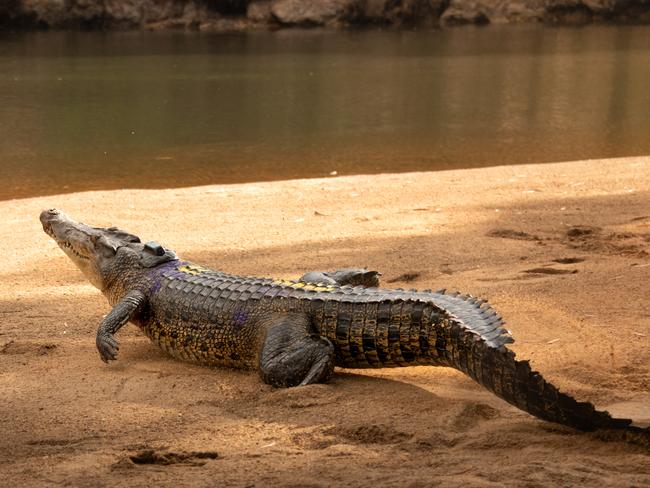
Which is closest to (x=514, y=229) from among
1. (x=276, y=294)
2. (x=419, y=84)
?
(x=276, y=294)

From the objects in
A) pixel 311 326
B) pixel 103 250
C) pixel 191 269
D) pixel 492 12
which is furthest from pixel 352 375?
pixel 492 12

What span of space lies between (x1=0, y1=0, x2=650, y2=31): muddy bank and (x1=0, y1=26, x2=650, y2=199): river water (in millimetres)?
4176

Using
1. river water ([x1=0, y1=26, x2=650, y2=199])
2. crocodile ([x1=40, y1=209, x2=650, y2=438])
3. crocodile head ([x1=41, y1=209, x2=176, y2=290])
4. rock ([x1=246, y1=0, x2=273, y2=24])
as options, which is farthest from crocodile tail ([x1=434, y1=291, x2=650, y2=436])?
rock ([x1=246, y1=0, x2=273, y2=24])

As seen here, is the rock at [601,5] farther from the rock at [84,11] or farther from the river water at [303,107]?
the rock at [84,11]

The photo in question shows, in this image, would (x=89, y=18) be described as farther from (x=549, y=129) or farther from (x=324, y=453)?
(x=324, y=453)

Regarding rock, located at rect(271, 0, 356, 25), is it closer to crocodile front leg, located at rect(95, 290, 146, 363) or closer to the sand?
the sand

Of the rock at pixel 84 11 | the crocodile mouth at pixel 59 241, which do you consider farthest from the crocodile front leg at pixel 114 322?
the rock at pixel 84 11

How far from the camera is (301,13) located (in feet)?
109

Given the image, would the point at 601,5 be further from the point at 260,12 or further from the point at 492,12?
the point at 260,12

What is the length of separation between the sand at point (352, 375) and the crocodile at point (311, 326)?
90 mm

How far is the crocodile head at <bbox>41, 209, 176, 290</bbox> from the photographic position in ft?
14.6

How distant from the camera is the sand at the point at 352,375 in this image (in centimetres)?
279

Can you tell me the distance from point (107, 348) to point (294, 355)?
92 centimetres

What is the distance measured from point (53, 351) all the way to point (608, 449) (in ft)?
8.58
